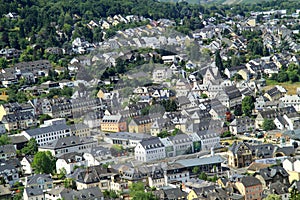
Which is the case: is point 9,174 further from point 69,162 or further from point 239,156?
point 239,156

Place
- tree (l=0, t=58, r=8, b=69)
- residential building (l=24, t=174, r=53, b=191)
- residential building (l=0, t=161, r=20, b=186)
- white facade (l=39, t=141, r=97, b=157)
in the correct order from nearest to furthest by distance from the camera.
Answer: residential building (l=24, t=174, r=53, b=191) → residential building (l=0, t=161, r=20, b=186) → white facade (l=39, t=141, r=97, b=157) → tree (l=0, t=58, r=8, b=69)

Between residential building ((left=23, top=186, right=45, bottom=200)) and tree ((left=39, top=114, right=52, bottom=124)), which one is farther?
tree ((left=39, top=114, right=52, bottom=124))

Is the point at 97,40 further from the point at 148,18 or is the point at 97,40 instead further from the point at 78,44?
the point at 148,18

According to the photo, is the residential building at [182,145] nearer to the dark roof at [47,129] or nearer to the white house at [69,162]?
the white house at [69,162]

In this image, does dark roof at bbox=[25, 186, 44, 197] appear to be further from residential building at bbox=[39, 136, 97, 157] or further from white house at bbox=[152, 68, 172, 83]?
white house at bbox=[152, 68, 172, 83]

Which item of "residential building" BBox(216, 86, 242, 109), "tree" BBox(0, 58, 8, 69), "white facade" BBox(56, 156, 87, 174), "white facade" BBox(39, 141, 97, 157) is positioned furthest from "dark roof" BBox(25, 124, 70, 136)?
"tree" BBox(0, 58, 8, 69)

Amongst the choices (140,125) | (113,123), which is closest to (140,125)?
(140,125)
